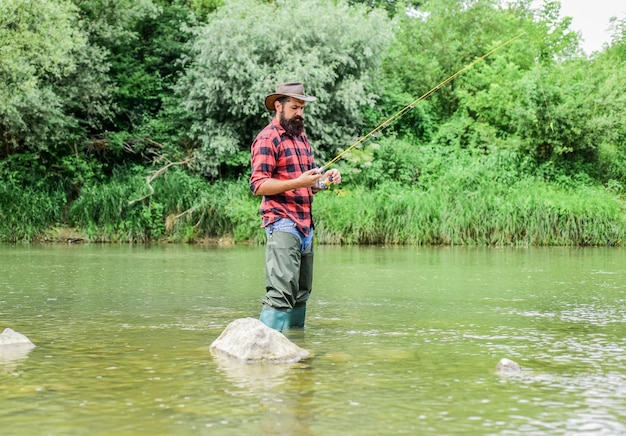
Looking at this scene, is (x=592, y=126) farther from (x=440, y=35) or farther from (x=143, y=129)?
(x=143, y=129)

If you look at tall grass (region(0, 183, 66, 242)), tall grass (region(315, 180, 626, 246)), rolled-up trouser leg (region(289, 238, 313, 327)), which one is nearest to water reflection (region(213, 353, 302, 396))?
rolled-up trouser leg (region(289, 238, 313, 327))

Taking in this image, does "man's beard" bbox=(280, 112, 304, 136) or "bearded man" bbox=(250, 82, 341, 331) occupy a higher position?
"man's beard" bbox=(280, 112, 304, 136)

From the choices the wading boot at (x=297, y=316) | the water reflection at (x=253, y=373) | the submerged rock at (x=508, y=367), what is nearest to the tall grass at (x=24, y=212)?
the wading boot at (x=297, y=316)

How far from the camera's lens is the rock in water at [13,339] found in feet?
21.1

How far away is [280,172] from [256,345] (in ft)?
A: 4.73

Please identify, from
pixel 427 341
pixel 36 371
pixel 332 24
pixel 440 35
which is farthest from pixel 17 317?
pixel 440 35

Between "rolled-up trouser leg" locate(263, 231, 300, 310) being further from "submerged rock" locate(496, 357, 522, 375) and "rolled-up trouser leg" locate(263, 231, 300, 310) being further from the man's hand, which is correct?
"submerged rock" locate(496, 357, 522, 375)

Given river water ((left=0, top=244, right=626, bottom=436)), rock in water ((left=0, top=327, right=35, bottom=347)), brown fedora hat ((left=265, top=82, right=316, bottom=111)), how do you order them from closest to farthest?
river water ((left=0, top=244, right=626, bottom=436)) → rock in water ((left=0, top=327, right=35, bottom=347)) → brown fedora hat ((left=265, top=82, right=316, bottom=111))

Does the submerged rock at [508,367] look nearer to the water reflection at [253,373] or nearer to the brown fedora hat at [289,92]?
Answer: the water reflection at [253,373]

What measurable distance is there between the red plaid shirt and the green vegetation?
50.0 ft

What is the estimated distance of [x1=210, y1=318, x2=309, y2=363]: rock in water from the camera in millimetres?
5987

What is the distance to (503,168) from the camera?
83.0 ft

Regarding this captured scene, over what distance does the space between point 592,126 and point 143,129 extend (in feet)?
41.2

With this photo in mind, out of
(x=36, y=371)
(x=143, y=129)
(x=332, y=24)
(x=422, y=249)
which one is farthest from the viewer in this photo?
(x=143, y=129)
